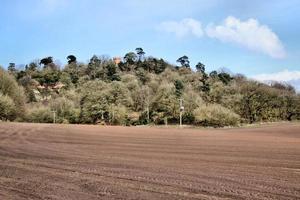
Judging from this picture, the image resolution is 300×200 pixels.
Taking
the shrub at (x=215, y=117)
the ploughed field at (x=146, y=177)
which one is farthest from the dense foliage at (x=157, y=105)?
the ploughed field at (x=146, y=177)

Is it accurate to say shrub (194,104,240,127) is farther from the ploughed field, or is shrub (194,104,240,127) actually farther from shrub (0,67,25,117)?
the ploughed field

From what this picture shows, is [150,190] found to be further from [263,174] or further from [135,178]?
[263,174]

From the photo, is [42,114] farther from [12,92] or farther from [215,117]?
[215,117]

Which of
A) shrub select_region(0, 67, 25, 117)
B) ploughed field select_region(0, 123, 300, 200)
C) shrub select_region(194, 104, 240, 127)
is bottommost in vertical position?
ploughed field select_region(0, 123, 300, 200)

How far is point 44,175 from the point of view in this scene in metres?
12.6

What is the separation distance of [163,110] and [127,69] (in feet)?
295

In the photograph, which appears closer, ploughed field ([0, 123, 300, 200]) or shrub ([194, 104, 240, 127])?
ploughed field ([0, 123, 300, 200])

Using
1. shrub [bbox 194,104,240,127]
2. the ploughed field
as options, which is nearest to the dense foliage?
shrub [bbox 194,104,240,127]

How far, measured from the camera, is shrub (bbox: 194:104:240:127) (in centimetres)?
9281

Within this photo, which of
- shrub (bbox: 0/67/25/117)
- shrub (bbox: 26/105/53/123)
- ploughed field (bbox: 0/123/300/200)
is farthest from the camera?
shrub (bbox: 26/105/53/123)

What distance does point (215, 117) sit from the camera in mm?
93312

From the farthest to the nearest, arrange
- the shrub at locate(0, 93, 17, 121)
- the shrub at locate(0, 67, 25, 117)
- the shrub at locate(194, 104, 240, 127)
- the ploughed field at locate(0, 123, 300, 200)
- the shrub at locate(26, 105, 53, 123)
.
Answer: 1. the shrub at locate(26, 105, 53, 123)
2. the shrub at locate(194, 104, 240, 127)
3. the shrub at locate(0, 67, 25, 117)
4. the shrub at locate(0, 93, 17, 121)
5. the ploughed field at locate(0, 123, 300, 200)

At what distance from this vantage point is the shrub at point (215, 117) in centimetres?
9281

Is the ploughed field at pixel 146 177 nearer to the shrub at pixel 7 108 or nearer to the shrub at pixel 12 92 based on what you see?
the shrub at pixel 7 108
